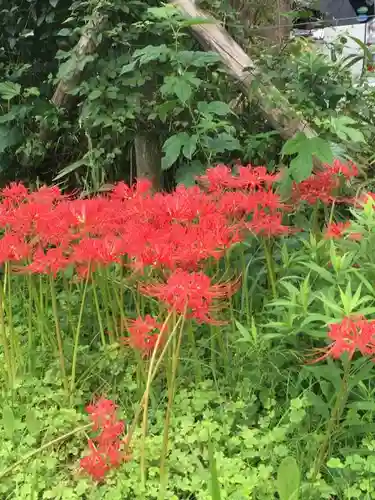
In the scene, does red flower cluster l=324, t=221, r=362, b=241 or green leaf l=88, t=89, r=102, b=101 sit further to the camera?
green leaf l=88, t=89, r=102, b=101

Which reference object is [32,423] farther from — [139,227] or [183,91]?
[183,91]

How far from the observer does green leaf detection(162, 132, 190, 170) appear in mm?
2303


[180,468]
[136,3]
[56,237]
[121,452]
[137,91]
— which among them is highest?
[136,3]

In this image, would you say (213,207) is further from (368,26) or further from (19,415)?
(368,26)

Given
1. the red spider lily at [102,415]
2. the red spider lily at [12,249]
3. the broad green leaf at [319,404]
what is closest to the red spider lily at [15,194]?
the red spider lily at [12,249]

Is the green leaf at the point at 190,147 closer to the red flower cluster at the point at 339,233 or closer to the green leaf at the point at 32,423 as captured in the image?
the red flower cluster at the point at 339,233

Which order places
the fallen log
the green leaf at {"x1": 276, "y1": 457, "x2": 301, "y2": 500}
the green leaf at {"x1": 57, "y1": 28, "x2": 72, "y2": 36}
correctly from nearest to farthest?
the green leaf at {"x1": 276, "y1": 457, "x2": 301, "y2": 500}, the fallen log, the green leaf at {"x1": 57, "y1": 28, "x2": 72, "y2": 36}

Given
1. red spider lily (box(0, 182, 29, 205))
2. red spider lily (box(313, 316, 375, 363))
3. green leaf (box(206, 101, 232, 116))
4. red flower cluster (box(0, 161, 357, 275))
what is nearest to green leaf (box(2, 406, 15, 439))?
red flower cluster (box(0, 161, 357, 275))

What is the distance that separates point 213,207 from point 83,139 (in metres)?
1.66

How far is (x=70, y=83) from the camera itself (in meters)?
2.75

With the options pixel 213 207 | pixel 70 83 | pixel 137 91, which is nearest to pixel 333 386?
pixel 213 207

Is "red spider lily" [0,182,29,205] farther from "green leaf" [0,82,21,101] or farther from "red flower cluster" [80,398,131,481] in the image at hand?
"green leaf" [0,82,21,101]

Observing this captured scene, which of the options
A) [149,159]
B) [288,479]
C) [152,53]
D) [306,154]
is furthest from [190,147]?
[288,479]

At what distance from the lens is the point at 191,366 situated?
5.72 feet
